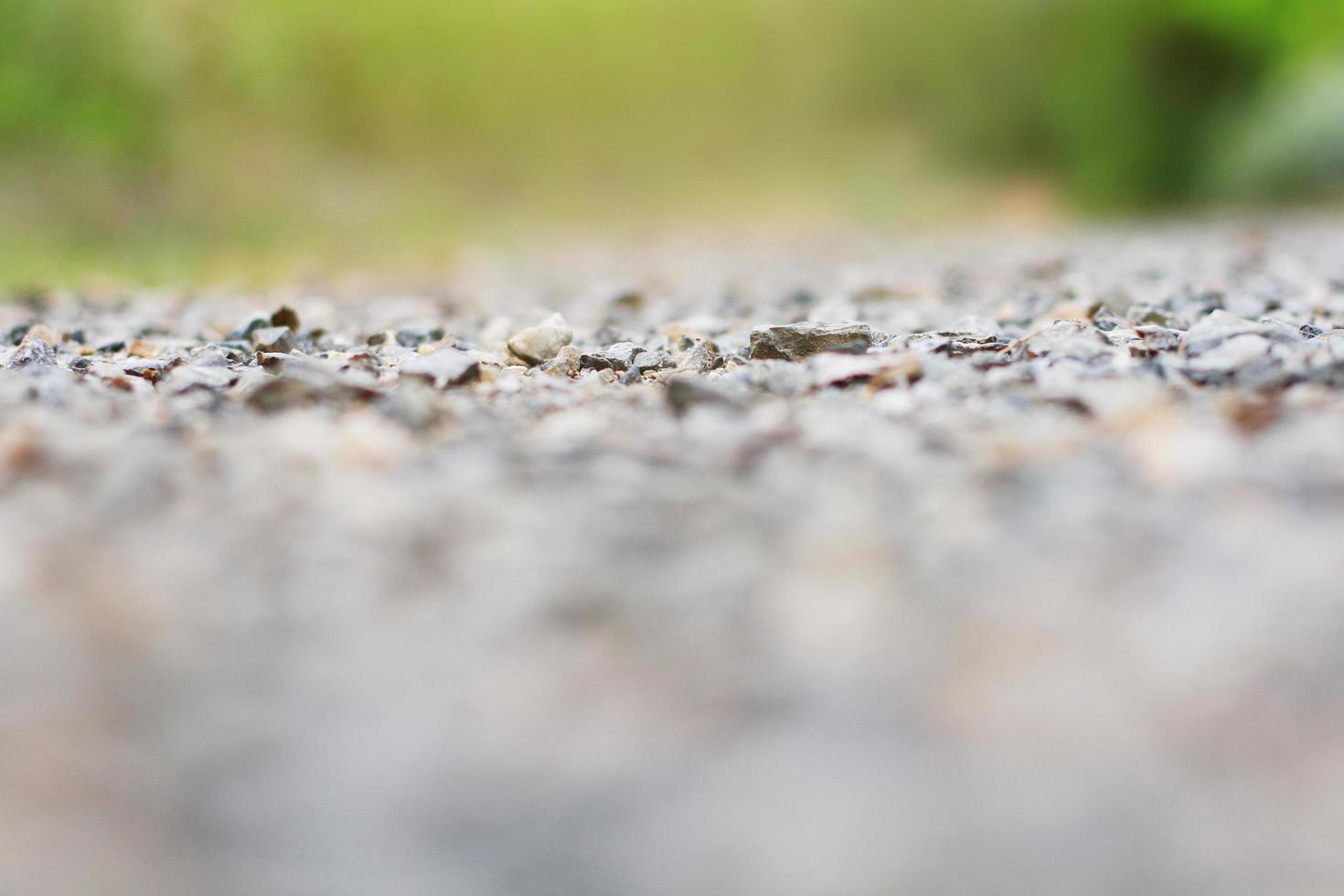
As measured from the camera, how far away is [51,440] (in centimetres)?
184

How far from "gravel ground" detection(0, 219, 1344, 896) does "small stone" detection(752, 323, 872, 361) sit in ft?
1.62

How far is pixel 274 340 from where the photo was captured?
130 inches

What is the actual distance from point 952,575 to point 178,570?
0.93 m

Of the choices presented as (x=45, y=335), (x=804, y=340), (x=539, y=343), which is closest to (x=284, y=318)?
(x=45, y=335)

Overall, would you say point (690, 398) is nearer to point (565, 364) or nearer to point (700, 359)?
point (700, 359)

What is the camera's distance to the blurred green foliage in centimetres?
1212

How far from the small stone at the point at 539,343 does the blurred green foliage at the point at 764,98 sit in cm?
781

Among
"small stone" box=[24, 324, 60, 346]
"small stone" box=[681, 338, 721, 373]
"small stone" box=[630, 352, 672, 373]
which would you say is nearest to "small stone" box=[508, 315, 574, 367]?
"small stone" box=[630, 352, 672, 373]

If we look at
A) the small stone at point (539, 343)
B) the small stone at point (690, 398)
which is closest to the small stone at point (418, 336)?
the small stone at point (539, 343)

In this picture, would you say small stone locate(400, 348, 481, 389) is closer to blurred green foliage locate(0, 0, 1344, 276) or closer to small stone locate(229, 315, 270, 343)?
small stone locate(229, 315, 270, 343)

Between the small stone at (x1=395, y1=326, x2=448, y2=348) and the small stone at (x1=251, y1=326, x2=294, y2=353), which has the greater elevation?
A: the small stone at (x1=395, y1=326, x2=448, y2=348)

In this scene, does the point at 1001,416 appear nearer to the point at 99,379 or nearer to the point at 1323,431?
the point at 1323,431

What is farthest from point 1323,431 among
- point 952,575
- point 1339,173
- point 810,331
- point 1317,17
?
point 1317,17

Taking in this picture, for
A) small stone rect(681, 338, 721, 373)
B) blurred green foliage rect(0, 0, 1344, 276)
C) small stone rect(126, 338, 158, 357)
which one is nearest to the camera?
small stone rect(681, 338, 721, 373)
